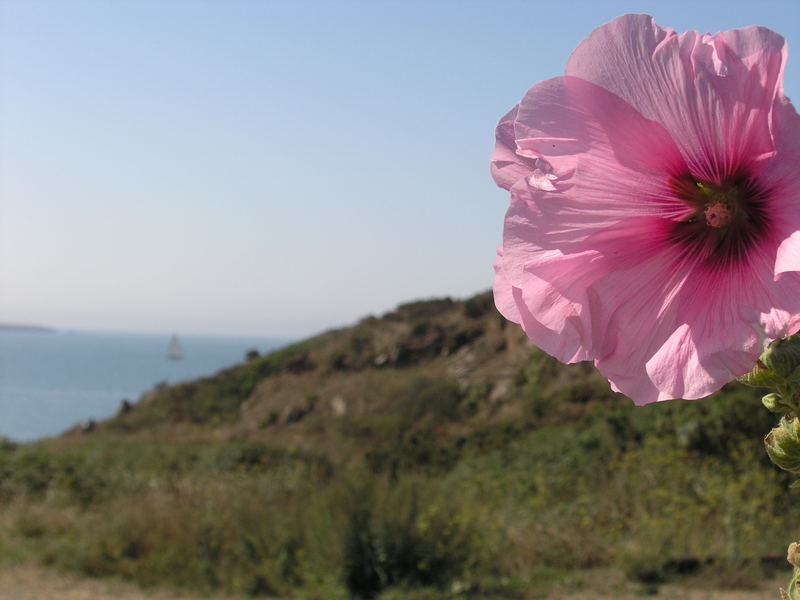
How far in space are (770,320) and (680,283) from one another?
12 centimetres

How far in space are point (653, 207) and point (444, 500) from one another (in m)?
8.28

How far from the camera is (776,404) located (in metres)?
0.59

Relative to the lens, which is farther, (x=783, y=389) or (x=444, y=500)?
(x=444, y=500)

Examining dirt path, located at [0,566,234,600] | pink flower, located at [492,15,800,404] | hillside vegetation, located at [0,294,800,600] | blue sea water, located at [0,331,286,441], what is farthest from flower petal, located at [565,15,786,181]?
blue sea water, located at [0,331,286,441]

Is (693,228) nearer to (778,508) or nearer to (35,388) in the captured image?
(778,508)

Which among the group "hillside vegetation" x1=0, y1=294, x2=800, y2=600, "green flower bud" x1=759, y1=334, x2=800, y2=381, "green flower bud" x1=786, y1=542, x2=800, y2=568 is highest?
"green flower bud" x1=759, y1=334, x2=800, y2=381

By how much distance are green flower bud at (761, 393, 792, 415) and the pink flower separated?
5 cm

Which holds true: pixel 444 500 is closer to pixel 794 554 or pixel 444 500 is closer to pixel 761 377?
pixel 794 554

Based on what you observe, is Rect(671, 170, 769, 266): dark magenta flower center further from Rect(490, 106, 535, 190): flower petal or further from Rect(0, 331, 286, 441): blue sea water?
Rect(0, 331, 286, 441): blue sea water

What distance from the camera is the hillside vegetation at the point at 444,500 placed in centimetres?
784

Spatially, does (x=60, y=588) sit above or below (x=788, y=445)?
below

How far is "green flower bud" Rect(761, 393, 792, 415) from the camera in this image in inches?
23.0

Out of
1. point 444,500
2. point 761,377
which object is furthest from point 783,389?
point 444,500

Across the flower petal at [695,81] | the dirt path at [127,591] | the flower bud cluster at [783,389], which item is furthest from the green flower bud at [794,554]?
the dirt path at [127,591]
